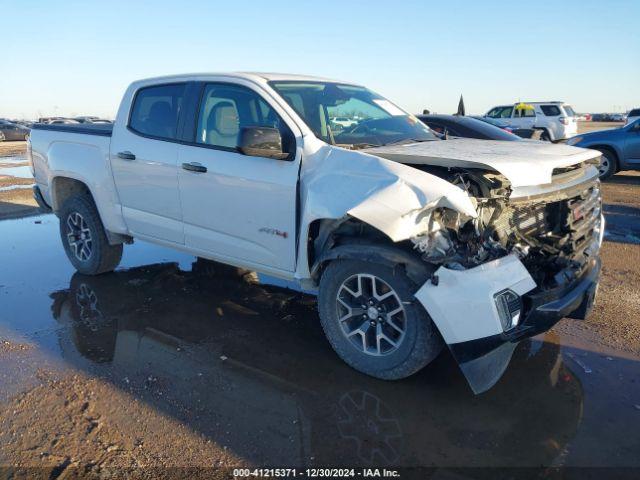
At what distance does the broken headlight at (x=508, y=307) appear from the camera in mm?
2903

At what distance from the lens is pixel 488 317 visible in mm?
2871

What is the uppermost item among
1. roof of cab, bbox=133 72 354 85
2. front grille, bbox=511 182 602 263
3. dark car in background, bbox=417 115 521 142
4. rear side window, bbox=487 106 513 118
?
roof of cab, bbox=133 72 354 85

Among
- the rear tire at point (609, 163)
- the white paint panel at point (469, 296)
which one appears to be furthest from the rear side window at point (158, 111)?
the rear tire at point (609, 163)

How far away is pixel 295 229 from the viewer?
145 inches

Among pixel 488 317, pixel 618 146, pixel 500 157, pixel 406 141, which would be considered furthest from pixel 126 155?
pixel 618 146

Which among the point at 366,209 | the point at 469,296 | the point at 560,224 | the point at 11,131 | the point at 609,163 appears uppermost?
the point at 366,209

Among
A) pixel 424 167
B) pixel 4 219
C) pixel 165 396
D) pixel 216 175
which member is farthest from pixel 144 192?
pixel 4 219

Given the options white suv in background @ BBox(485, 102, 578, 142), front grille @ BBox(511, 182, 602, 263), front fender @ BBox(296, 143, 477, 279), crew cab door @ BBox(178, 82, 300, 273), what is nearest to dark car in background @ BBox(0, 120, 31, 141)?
white suv in background @ BBox(485, 102, 578, 142)

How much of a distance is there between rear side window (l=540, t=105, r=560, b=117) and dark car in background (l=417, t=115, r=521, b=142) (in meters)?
14.1

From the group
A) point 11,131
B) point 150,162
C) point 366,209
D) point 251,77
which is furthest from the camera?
point 11,131

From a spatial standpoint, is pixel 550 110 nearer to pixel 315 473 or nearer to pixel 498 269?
pixel 498 269

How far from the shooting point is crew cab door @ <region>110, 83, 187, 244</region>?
4496mm

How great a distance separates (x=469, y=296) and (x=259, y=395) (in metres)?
1.46

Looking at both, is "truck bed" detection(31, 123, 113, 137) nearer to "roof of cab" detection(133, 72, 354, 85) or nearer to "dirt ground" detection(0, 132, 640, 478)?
"roof of cab" detection(133, 72, 354, 85)
